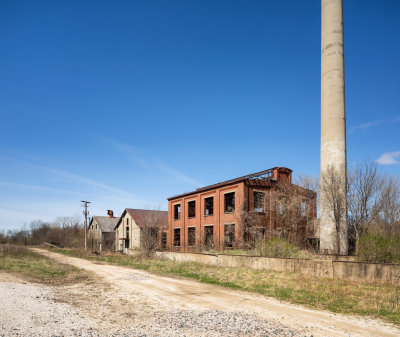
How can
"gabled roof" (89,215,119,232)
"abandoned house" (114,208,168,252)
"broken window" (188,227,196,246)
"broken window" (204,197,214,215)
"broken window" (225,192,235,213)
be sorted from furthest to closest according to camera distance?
"gabled roof" (89,215,119,232)
"abandoned house" (114,208,168,252)
"broken window" (188,227,196,246)
"broken window" (204,197,214,215)
"broken window" (225,192,235,213)

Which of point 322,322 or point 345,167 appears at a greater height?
point 345,167

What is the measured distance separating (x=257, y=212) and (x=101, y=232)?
3480 cm

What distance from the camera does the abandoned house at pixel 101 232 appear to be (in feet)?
176

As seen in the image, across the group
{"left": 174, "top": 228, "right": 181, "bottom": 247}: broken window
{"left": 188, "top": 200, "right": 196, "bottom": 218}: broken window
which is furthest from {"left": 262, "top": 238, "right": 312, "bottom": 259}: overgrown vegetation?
{"left": 174, "top": 228, "right": 181, "bottom": 247}: broken window

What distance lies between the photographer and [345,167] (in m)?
23.0

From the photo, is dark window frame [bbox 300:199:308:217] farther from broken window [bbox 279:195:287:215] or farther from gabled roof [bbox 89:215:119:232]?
gabled roof [bbox 89:215:119:232]

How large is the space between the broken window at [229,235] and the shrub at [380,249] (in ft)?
46.3

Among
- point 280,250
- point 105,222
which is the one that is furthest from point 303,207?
point 105,222

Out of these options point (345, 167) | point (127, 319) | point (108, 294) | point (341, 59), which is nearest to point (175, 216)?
point (345, 167)

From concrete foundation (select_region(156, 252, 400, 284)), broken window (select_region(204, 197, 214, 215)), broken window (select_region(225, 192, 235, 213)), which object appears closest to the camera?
concrete foundation (select_region(156, 252, 400, 284))

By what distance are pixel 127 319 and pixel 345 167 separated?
19.4 meters

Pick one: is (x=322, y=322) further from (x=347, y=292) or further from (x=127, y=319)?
(x=127, y=319)

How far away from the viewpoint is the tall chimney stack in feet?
71.3

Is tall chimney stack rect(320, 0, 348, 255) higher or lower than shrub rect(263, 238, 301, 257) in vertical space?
higher
